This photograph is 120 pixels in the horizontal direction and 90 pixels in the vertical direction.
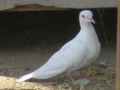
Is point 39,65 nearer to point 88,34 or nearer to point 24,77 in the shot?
point 24,77

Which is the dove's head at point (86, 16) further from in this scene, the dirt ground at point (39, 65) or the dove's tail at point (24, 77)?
the dove's tail at point (24, 77)

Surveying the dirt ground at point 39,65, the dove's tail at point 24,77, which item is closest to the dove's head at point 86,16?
the dirt ground at point 39,65

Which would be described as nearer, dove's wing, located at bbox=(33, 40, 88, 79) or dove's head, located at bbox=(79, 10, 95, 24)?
dove's wing, located at bbox=(33, 40, 88, 79)

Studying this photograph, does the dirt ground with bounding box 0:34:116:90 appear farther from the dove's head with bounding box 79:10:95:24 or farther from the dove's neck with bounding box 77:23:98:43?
the dove's head with bounding box 79:10:95:24

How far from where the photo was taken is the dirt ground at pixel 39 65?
344 cm

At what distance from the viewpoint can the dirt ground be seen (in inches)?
135

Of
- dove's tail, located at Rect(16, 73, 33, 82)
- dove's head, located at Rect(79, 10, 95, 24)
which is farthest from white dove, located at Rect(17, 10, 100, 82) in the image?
dove's head, located at Rect(79, 10, 95, 24)

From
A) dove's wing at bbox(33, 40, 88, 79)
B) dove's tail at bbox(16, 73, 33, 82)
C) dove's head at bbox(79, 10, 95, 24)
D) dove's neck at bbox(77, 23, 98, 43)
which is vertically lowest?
dove's tail at bbox(16, 73, 33, 82)

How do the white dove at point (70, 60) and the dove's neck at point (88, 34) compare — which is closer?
the white dove at point (70, 60)

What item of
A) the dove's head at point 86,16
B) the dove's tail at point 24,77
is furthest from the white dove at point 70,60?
the dove's head at point 86,16

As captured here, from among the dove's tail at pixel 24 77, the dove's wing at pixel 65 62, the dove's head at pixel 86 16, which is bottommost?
the dove's tail at pixel 24 77

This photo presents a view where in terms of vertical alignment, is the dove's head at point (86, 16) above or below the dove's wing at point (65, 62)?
above

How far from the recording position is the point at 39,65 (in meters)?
4.02

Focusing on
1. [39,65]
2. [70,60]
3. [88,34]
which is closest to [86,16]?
[88,34]
